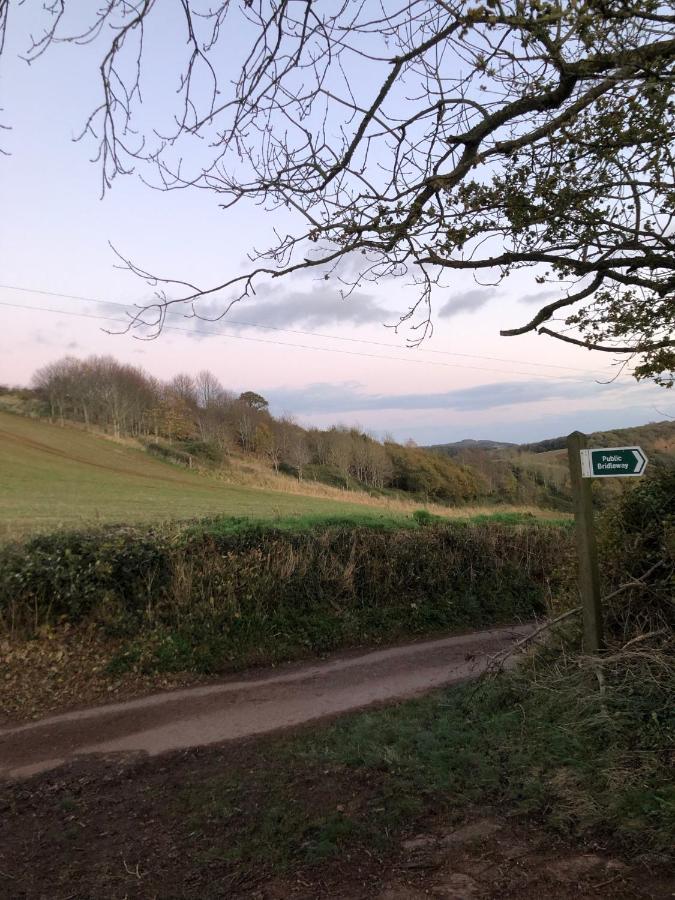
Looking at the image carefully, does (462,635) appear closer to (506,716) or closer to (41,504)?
(506,716)

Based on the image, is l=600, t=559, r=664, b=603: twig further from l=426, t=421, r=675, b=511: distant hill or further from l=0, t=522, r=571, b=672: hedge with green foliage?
l=426, t=421, r=675, b=511: distant hill

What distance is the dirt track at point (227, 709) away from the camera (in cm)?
688

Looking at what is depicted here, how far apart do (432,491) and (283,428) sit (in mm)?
20423

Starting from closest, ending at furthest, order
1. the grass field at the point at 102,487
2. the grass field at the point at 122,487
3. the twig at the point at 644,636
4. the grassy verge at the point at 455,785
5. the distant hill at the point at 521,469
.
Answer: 1. the grassy verge at the point at 455,785
2. the twig at the point at 644,636
3. the grass field at the point at 102,487
4. the grass field at the point at 122,487
5. the distant hill at the point at 521,469

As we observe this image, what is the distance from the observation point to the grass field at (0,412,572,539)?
2480cm

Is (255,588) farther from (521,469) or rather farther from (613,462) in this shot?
(521,469)

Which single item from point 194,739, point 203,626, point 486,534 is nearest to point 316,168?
point 194,739

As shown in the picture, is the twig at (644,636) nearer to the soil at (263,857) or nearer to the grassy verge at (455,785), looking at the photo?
the grassy verge at (455,785)

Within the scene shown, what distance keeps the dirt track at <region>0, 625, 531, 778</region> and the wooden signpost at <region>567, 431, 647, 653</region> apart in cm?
114

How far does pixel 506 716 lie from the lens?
17.3 ft

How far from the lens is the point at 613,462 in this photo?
525cm

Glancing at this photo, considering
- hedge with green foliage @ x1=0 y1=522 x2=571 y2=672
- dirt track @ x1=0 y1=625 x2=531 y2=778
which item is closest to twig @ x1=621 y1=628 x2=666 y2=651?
dirt track @ x1=0 y1=625 x2=531 y2=778

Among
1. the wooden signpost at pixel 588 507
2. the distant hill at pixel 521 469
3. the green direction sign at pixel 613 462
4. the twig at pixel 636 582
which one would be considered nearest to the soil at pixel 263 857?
the wooden signpost at pixel 588 507

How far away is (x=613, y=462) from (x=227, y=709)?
5353 millimetres
